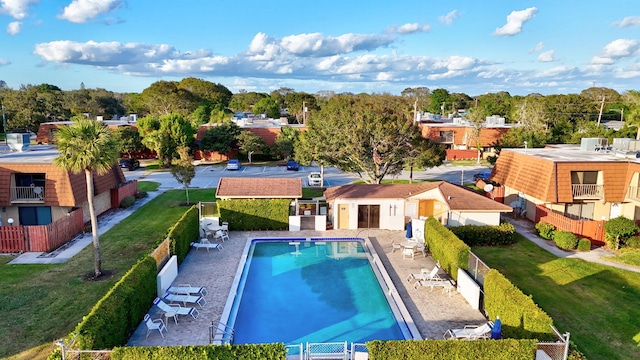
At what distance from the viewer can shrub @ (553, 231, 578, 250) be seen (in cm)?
2245

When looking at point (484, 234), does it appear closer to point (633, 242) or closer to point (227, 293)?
point (633, 242)

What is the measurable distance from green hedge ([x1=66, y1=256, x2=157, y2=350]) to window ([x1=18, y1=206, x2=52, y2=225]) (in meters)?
13.3

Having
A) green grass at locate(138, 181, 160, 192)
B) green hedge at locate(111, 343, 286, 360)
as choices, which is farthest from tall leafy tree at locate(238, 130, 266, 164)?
green hedge at locate(111, 343, 286, 360)

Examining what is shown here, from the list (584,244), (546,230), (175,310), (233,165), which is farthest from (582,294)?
(233,165)

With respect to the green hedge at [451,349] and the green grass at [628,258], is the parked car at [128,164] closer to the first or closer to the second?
the green hedge at [451,349]

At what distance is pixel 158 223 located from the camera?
1062 inches

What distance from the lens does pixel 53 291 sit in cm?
1686

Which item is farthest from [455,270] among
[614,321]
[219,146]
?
[219,146]

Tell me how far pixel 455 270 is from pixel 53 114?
82.4 metres

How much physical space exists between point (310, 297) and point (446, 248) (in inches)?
247

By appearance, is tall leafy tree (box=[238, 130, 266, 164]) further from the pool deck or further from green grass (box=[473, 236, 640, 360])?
green grass (box=[473, 236, 640, 360])

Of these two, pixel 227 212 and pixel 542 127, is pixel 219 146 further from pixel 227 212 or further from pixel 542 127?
pixel 542 127

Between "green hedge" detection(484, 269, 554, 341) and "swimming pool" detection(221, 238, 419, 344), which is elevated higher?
"green hedge" detection(484, 269, 554, 341)

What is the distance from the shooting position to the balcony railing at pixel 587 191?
26016 mm
